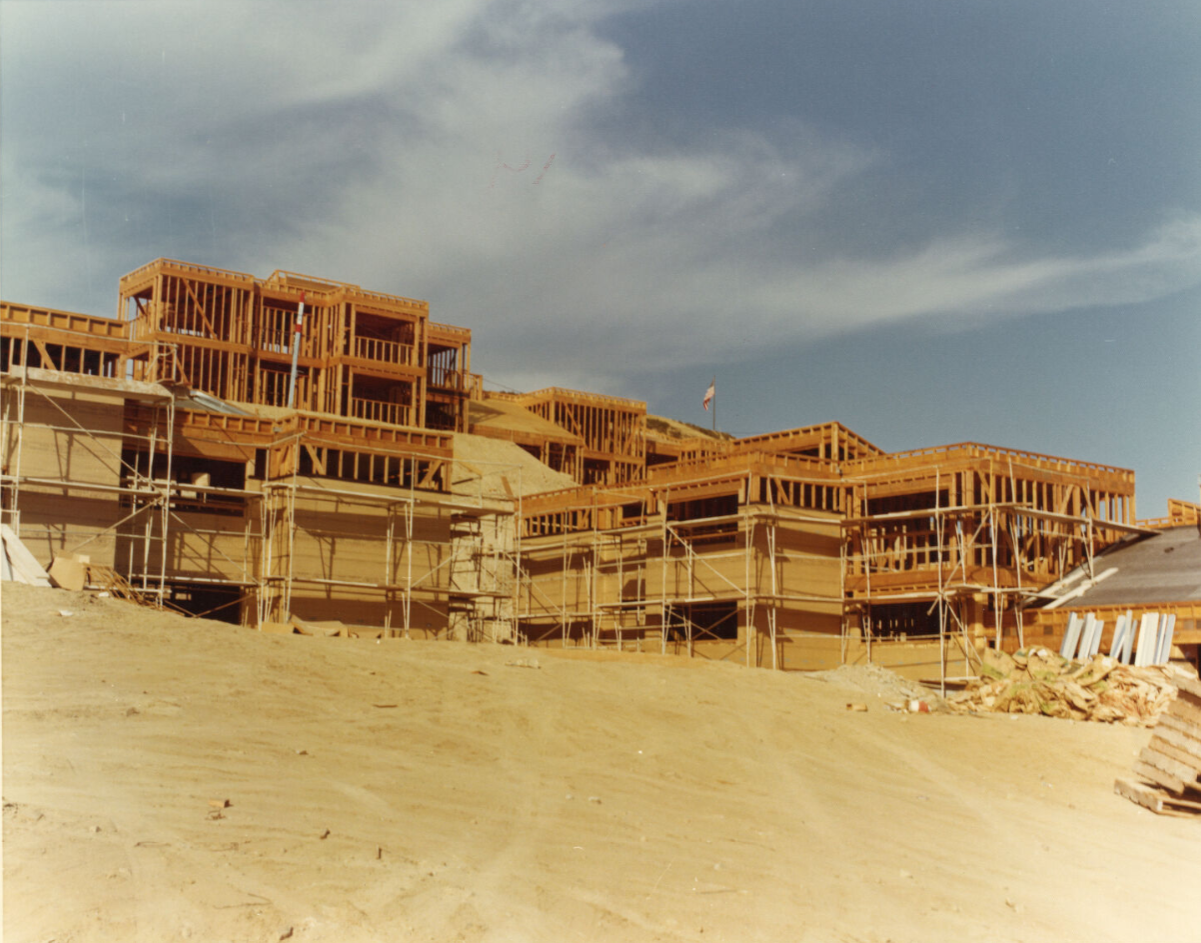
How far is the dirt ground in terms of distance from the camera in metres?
9.16

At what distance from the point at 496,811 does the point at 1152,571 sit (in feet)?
86.7

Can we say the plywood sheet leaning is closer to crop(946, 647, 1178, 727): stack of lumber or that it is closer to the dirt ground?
the dirt ground

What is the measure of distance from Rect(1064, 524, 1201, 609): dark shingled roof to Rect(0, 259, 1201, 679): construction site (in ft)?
0.60

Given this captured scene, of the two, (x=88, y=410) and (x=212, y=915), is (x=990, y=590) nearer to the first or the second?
(x=88, y=410)

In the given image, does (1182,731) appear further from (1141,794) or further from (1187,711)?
(1141,794)

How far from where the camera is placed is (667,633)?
38.8 m

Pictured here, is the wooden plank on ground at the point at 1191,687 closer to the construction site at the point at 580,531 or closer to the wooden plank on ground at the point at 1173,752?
the wooden plank on ground at the point at 1173,752

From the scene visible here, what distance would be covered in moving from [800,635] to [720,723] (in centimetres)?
1766

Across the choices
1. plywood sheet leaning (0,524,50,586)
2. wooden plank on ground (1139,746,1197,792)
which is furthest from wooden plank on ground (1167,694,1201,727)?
plywood sheet leaning (0,524,50,586)

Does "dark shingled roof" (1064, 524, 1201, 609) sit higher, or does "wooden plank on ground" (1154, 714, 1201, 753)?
"dark shingled roof" (1064, 524, 1201, 609)

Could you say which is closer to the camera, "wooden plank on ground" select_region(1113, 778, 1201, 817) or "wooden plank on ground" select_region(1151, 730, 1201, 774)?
"wooden plank on ground" select_region(1151, 730, 1201, 774)

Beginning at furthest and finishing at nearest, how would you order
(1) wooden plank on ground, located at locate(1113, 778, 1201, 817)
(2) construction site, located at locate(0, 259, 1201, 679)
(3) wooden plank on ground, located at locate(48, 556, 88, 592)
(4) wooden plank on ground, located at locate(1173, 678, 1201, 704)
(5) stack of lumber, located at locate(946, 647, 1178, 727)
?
(2) construction site, located at locate(0, 259, 1201, 679) → (5) stack of lumber, located at locate(946, 647, 1178, 727) → (3) wooden plank on ground, located at locate(48, 556, 88, 592) → (1) wooden plank on ground, located at locate(1113, 778, 1201, 817) → (4) wooden plank on ground, located at locate(1173, 678, 1201, 704)

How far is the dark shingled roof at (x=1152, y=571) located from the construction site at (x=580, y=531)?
0.18 meters

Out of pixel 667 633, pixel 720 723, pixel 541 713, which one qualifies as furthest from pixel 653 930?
pixel 667 633
